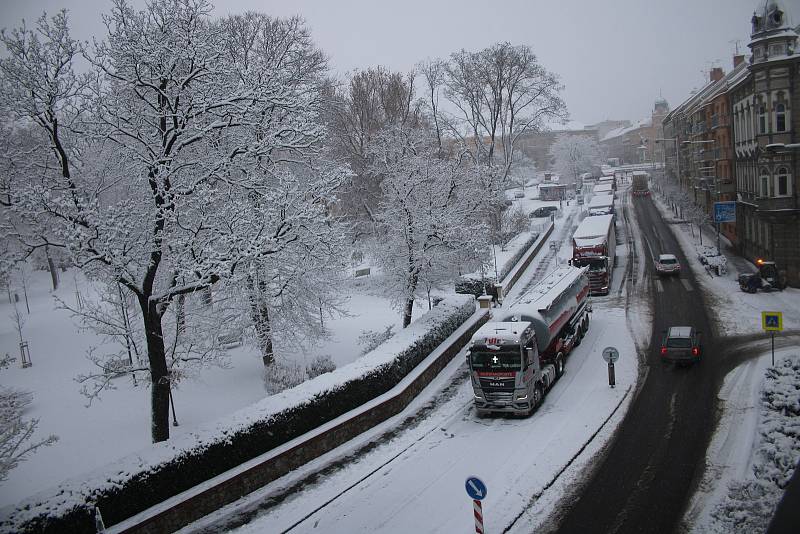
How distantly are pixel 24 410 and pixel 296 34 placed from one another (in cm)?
2500

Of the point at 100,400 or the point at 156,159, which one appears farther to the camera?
the point at 100,400

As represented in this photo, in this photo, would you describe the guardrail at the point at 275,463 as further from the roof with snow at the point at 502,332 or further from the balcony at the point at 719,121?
the balcony at the point at 719,121

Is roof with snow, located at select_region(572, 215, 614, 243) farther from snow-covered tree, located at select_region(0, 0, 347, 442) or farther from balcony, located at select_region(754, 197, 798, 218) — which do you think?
snow-covered tree, located at select_region(0, 0, 347, 442)

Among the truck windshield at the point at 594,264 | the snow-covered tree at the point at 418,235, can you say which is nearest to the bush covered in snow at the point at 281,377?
the snow-covered tree at the point at 418,235

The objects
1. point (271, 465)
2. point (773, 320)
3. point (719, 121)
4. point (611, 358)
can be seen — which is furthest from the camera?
point (719, 121)

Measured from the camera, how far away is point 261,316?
22.2 m

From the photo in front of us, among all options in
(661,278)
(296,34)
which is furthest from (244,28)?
(661,278)

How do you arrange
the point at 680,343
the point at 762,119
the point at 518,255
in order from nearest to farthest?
1. the point at 680,343
2. the point at 762,119
3. the point at 518,255

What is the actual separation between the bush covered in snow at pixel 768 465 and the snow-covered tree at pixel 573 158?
85.8 meters

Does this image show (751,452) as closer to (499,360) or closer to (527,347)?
(527,347)

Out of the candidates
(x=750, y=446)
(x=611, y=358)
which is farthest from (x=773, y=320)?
→ (x=750, y=446)

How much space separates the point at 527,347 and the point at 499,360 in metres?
1.21

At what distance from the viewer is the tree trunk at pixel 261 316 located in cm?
2171

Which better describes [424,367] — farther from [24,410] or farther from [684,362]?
[24,410]
